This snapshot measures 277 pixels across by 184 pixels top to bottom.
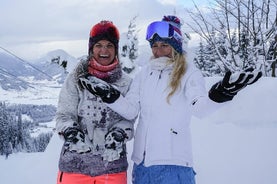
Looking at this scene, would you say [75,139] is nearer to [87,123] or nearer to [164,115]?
[87,123]

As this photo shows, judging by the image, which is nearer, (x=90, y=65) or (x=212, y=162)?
(x=90, y=65)

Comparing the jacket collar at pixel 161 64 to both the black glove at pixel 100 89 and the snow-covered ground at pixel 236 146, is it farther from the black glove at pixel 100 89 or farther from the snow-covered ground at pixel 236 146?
the snow-covered ground at pixel 236 146

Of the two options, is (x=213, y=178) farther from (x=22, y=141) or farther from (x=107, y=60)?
(x=22, y=141)

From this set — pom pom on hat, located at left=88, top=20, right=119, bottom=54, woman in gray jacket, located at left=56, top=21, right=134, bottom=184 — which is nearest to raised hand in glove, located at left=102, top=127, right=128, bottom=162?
woman in gray jacket, located at left=56, top=21, right=134, bottom=184

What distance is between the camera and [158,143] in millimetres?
2148

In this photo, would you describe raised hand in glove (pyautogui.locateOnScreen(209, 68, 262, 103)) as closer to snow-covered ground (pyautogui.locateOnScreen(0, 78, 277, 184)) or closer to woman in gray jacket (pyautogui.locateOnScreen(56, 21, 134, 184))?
woman in gray jacket (pyautogui.locateOnScreen(56, 21, 134, 184))

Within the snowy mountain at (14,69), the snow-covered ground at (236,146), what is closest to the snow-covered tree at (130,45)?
the snowy mountain at (14,69)

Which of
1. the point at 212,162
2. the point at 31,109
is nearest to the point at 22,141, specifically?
the point at 31,109

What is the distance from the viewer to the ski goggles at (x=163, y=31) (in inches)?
89.0

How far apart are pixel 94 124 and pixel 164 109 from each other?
45cm

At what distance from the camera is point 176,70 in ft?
7.15

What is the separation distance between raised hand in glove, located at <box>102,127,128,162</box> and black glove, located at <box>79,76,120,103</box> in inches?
8.2

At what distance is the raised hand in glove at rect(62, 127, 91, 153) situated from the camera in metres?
2.16

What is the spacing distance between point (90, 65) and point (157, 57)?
425mm
